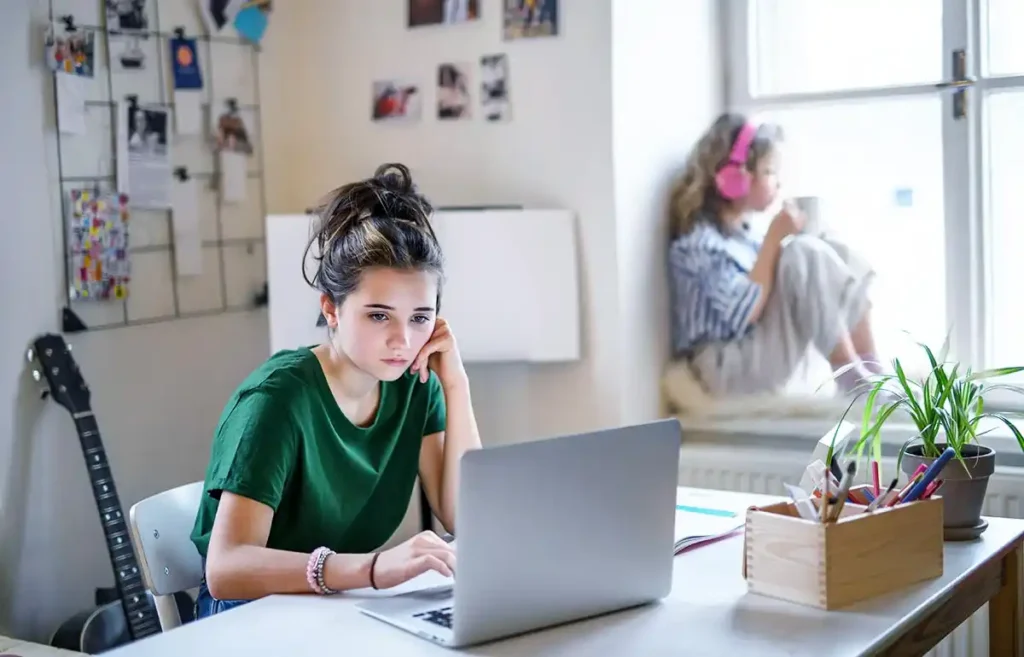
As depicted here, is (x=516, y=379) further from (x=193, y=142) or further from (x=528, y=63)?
(x=193, y=142)

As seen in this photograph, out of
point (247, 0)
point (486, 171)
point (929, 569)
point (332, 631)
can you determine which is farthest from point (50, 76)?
point (929, 569)

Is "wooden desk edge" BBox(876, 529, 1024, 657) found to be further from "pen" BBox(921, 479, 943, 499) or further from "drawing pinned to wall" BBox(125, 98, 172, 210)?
"drawing pinned to wall" BBox(125, 98, 172, 210)

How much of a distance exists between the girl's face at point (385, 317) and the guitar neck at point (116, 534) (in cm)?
95

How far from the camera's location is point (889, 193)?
2803 millimetres

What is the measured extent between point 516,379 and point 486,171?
50cm

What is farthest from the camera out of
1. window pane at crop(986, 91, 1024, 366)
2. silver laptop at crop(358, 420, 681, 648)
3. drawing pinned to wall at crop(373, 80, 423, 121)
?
drawing pinned to wall at crop(373, 80, 423, 121)

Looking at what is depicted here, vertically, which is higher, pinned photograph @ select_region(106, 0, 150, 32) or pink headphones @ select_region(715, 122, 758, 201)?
pinned photograph @ select_region(106, 0, 150, 32)

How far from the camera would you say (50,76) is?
2.57m

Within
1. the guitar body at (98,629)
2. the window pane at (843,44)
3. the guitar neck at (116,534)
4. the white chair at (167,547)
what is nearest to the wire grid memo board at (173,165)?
the guitar neck at (116,534)

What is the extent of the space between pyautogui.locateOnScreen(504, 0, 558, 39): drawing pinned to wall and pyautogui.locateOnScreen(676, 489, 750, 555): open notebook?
1.21 meters

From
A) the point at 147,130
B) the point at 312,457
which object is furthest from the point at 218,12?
the point at 312,457

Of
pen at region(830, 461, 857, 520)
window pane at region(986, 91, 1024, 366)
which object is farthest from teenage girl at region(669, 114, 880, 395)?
pen at region(830, 461, 857, 520)

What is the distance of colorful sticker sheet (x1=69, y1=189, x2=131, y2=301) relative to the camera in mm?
2613

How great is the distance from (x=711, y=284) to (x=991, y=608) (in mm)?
1246
